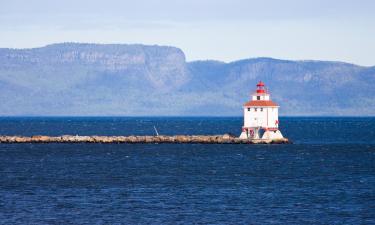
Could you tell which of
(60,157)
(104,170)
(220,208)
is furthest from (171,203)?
(60,157)

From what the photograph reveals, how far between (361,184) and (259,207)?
13.3 meters

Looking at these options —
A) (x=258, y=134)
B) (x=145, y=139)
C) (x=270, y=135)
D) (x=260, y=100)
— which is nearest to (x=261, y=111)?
(x=260, y=100)

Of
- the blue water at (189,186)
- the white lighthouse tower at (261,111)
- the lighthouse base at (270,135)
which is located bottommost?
the blue water at (189,186)

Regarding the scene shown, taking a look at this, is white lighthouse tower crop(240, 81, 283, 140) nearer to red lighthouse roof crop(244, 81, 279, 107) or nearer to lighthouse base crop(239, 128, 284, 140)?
red lighthouse roof crop(244, 81, 279, 107)

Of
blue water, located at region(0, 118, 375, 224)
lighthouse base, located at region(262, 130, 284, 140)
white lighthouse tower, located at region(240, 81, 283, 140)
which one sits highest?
white lighthouse tower, located at region(240, 81, 283, 140)

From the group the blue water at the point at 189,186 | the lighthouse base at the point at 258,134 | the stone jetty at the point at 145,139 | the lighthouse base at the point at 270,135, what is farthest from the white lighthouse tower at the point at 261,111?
the stone jetty at the point at 145,139

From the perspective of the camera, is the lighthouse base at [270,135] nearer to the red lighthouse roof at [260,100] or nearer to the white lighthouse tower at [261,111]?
the white lighthouse tower at [261,111]

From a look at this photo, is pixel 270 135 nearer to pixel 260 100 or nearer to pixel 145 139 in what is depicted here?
pixel 260 100

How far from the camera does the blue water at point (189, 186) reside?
43.7 meters

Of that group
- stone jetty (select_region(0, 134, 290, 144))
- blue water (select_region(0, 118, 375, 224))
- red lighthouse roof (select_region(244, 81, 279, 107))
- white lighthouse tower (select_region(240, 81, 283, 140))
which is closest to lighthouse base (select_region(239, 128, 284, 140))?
blue water (select_region(0, 118, 375, 224))

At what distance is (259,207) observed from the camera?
46500mm

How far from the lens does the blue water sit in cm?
4369

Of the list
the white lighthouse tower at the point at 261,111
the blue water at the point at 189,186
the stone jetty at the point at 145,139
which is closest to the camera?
the blue water at the point at 189,186

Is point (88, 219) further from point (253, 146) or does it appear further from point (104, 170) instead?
point (253, 146)
